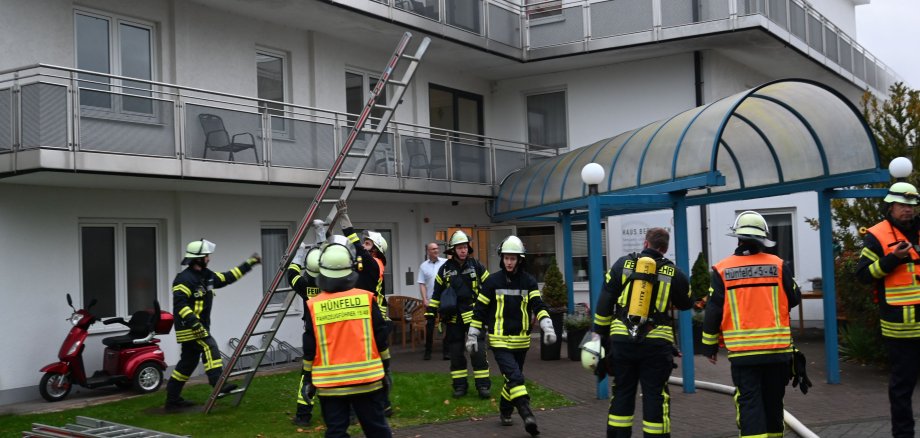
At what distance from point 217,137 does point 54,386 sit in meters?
4.28

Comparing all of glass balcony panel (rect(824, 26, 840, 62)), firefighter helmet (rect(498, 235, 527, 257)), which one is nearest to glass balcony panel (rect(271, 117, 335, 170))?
firefighter helmet (rect(498, 235, 527, 257))

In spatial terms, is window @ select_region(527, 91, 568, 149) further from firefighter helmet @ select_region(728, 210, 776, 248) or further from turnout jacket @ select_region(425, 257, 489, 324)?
firefighter helmet @ select_region(728, 210, 776, 248)

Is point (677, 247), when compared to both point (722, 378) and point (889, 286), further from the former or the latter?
point (889, 286)

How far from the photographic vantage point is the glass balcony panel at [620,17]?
790 inches

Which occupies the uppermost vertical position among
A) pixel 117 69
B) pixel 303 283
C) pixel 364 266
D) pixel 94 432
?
pixel 117 69

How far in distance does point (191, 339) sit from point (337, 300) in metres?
5.20

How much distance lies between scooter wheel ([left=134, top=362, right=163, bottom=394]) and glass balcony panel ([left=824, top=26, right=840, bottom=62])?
1898 centimetres

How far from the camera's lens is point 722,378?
41.7 feet

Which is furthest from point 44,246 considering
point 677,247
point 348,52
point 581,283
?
point 581,283

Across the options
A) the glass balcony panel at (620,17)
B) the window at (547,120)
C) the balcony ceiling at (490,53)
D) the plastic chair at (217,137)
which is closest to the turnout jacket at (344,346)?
the plastic chair at (217,137)

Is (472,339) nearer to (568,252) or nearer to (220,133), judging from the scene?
(568,252)

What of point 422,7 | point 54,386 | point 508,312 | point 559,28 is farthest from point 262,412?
point 559,28

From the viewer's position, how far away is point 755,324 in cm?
686

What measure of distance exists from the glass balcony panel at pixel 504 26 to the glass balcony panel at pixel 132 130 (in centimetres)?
941
